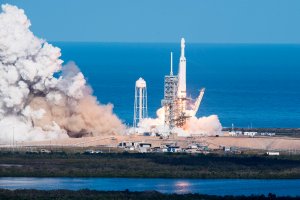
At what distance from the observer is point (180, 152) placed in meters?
87.8

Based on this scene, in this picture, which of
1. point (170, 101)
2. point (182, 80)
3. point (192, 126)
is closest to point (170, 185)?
point (170, 101)

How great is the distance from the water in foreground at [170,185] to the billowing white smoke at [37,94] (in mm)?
16734

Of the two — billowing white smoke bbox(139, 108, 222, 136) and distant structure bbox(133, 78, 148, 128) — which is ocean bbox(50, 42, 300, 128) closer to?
distant structure bbox(133, 78, 148, 128)

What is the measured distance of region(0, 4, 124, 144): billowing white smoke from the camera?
92.2 m

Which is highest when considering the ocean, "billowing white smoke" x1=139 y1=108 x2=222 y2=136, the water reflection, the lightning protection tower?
the ocean

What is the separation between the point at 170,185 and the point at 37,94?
72.8 feet

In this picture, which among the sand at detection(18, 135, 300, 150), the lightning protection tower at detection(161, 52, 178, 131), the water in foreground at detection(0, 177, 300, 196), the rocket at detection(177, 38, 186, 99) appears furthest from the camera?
the rocket at detection(177, 38, 186, 99)

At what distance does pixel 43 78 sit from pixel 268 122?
24.3 m

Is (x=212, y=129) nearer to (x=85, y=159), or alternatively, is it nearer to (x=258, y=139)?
(x=258, y=139)

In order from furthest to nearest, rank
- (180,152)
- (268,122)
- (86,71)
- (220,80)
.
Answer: (86,71), (220,80), (268,122), (180,152)

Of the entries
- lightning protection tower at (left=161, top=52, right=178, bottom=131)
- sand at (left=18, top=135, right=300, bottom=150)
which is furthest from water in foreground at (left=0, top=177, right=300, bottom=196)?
lightning protection tower at (left=161, top=52, right=178, bottom=131)

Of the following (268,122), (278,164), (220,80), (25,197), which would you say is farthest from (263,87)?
(25,197)

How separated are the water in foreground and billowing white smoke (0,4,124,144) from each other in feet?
54.9

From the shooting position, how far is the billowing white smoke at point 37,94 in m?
92.2
